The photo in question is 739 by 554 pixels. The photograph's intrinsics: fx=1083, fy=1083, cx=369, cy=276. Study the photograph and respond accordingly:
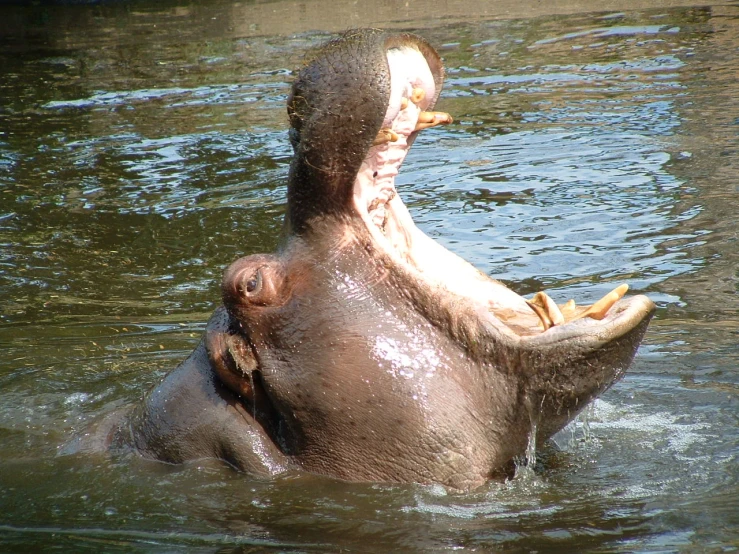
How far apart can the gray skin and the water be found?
20cm

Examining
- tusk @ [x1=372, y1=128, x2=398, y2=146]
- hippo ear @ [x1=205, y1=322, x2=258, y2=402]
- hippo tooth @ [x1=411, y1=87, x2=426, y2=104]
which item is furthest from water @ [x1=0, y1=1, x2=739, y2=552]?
hippo tooth @ [x1=411, y1=87, x2=426, y2=104]

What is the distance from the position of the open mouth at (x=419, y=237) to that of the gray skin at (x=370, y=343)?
1.9 inches

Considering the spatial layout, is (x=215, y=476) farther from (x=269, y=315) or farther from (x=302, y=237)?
(x=302, y=237)

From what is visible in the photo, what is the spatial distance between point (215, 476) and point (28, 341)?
2685mm

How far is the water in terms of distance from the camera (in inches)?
151

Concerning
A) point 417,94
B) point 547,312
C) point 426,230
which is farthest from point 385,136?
point 426,230

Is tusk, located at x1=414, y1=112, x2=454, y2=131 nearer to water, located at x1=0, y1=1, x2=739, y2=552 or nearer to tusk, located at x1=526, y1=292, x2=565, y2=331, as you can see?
tusk, located at x1=526, y1=292, x2=565, y2=331

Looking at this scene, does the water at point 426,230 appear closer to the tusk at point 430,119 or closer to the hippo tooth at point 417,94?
the tusk at point 430,119

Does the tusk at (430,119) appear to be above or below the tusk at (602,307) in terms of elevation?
above

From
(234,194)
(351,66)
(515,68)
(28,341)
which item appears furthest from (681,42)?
(351,66)

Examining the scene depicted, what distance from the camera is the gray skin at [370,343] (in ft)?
12.0

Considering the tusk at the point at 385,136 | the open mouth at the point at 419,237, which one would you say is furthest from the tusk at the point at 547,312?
the tusk at the point at 385,136

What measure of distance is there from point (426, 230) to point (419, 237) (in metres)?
3.72

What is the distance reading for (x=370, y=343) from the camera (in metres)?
3.73
